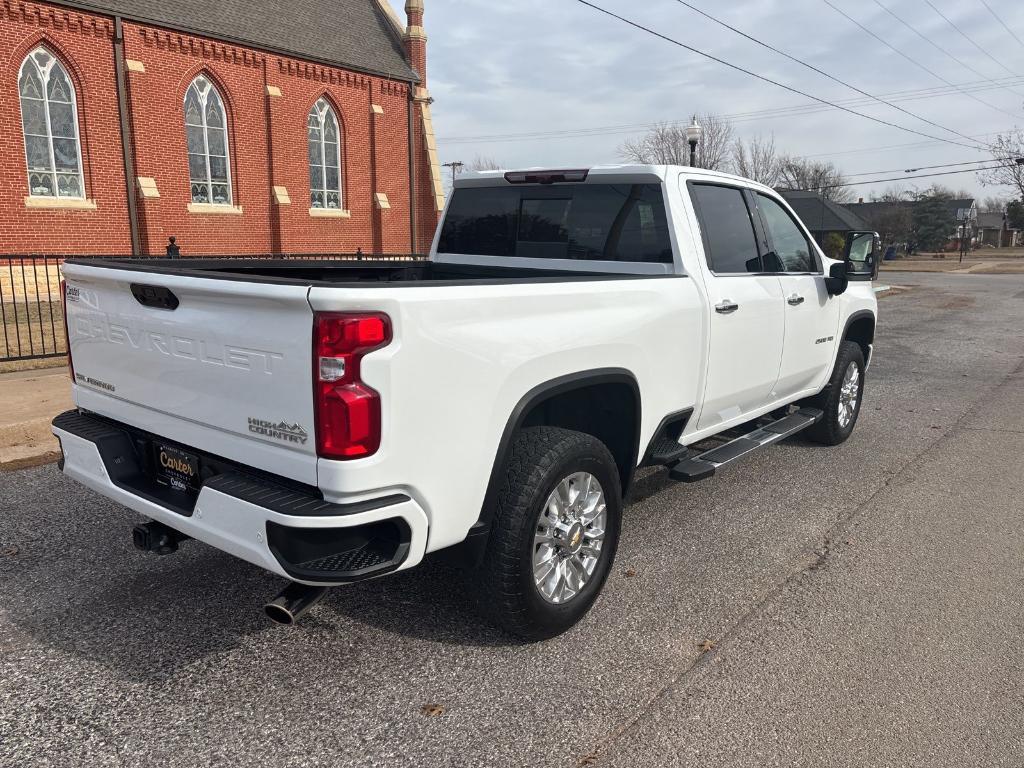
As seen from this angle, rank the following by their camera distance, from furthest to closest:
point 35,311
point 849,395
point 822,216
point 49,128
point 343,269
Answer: point 822,216 → point 49,128 → point 35,311 → point 849,395 → point 343,269

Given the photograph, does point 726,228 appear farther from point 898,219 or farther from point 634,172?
point 898,219

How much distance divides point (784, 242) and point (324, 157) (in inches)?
805


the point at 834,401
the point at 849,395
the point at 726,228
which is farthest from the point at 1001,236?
the point at 726,228

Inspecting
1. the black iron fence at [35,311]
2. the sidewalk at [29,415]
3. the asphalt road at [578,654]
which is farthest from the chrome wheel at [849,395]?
the sidewalk at [29,415]

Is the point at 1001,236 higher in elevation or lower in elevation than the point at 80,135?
lower

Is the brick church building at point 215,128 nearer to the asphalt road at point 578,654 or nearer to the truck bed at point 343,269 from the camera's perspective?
the truck bed at point 343,269

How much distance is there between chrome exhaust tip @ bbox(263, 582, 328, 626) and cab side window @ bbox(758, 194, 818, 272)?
3578 mm

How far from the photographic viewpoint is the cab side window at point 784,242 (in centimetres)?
524

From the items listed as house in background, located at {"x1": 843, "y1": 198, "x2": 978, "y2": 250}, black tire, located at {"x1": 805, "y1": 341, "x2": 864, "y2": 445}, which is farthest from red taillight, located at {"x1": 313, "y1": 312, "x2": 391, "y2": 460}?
house in background, located at {"x1": 843, "y1": 198, "x2": 978, "y2": 250}

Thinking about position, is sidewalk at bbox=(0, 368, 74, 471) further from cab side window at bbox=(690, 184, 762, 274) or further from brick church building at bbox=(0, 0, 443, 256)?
brick church building at bbox=(0, 0, 443, 256)

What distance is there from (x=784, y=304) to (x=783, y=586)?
6.45 feet

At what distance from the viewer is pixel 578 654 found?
3312 millimetres

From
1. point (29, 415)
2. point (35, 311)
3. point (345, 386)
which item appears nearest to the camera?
point (345, 386)

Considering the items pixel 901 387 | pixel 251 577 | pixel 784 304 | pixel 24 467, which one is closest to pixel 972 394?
pixel 901 387
